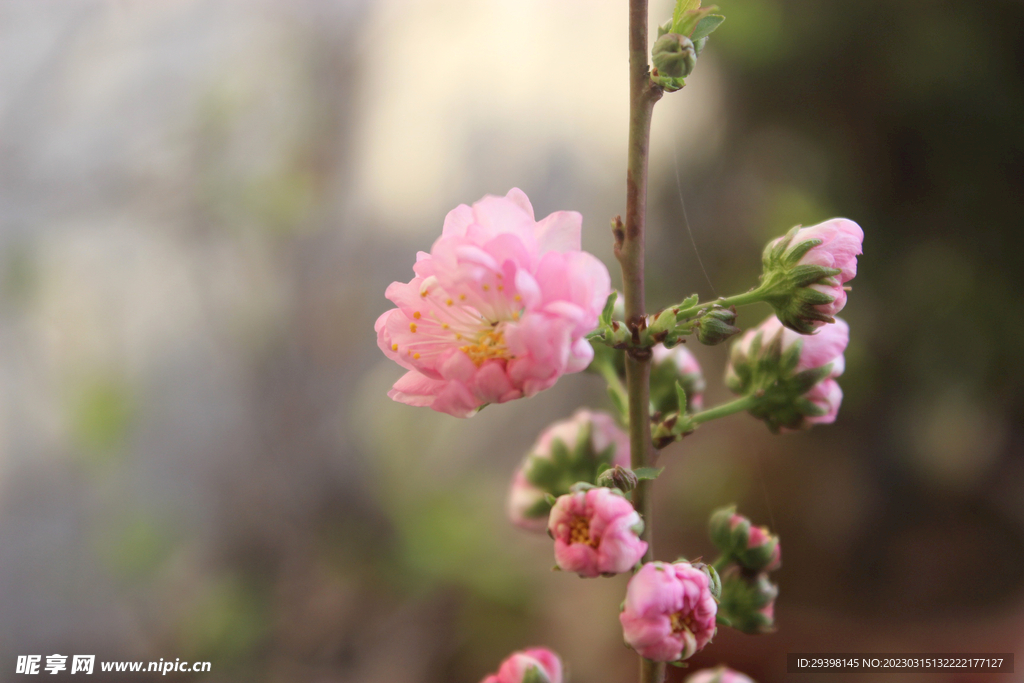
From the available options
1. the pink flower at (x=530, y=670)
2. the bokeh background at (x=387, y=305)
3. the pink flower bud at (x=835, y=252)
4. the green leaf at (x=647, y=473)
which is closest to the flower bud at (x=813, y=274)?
the pink flower bud at (x=835, y=252)

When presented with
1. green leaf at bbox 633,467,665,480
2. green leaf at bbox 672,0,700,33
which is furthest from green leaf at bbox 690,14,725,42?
green leaf at bbox 633,467,665,480

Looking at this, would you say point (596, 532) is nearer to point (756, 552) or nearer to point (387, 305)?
point (756, 552)

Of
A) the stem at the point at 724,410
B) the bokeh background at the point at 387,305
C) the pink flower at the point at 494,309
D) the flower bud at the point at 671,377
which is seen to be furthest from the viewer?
the bokeh background at the point at 387,305

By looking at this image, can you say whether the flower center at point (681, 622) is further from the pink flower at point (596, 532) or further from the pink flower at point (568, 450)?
the pink flower at point (568, 450)

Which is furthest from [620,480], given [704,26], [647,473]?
[704,26]

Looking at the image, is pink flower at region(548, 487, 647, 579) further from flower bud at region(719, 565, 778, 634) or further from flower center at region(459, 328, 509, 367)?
flower bud at region(719, 565, 778, 634)
